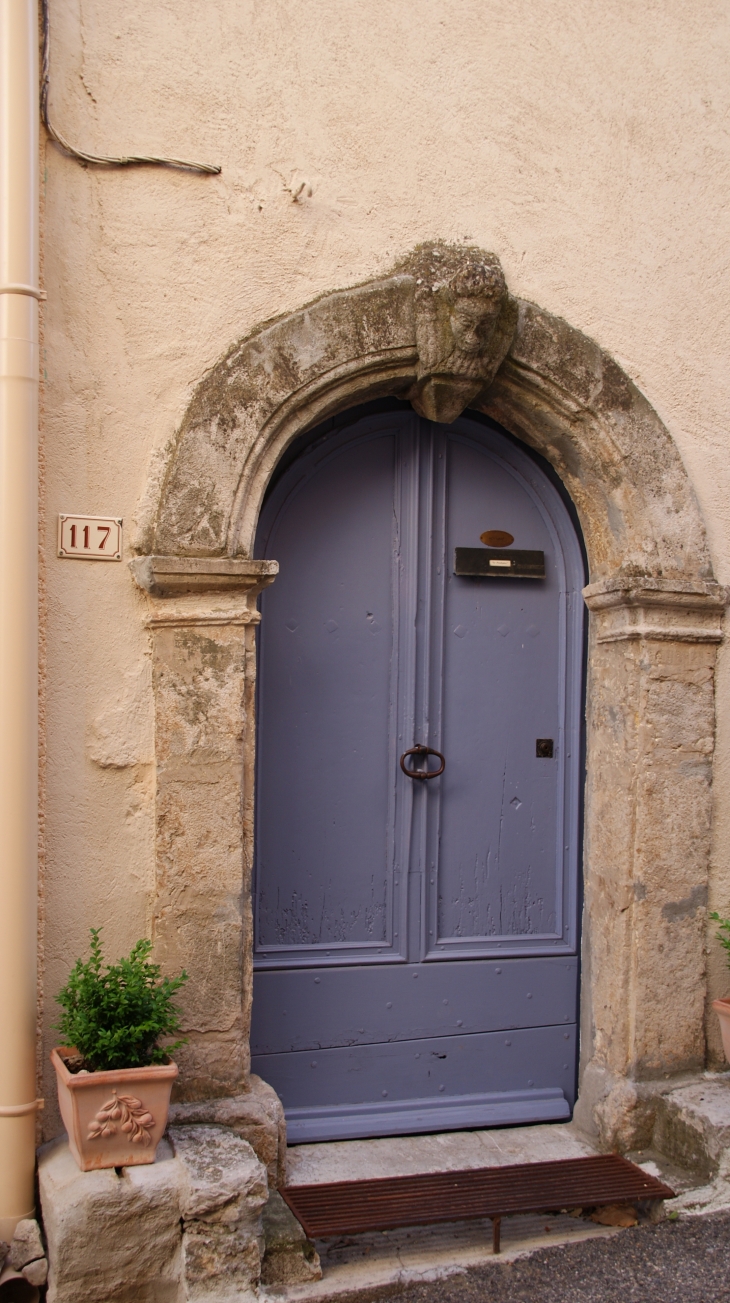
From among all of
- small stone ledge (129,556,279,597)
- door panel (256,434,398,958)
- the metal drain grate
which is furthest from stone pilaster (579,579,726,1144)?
small stone ledge (129,556,279,597)

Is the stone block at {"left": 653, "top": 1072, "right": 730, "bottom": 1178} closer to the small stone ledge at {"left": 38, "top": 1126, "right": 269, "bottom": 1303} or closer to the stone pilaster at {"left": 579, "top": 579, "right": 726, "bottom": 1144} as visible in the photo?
the stone pilaster at {"left": 579, "top": 579, "right": 726, "bottom": 1144}

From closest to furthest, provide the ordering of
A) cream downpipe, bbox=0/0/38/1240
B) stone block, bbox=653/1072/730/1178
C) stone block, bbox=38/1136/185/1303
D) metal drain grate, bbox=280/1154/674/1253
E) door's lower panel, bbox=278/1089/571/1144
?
stone block, bbox=38/1136/185/1303 < cream downpipe, bbox=0/0/38/1240 < metal drain grate, bbox=280/1154/674/1253 < stone block, bbox=653/1072/730/1178 < door's lower panel, bbox=278/1089/571/1144

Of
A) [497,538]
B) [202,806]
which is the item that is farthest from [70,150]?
[202,806]

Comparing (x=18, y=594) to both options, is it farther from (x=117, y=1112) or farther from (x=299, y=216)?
(x=299, y=216)

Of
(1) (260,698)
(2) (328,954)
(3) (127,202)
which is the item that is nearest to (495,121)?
(3) (127,202)

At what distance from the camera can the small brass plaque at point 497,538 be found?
3.34 m

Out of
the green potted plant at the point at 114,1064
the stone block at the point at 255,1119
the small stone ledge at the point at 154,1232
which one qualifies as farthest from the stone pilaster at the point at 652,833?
the green potted plant at the point at 114,1064

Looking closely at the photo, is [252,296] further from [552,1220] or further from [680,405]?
[552,1220]

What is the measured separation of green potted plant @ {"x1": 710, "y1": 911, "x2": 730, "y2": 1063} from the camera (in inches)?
124

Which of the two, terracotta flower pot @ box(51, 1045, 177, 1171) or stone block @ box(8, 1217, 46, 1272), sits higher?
terracotta flower pot @ box(51, 1045, 177, 1171)

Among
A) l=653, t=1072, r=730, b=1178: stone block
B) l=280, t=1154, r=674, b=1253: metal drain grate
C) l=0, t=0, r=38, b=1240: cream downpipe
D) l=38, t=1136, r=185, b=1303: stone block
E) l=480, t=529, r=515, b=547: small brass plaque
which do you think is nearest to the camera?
l=38, t=1136, r=185, b=1303: stone block

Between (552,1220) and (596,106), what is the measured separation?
3.53m

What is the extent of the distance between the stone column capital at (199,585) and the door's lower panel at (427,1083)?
1.41 m

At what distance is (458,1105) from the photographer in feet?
10.6
